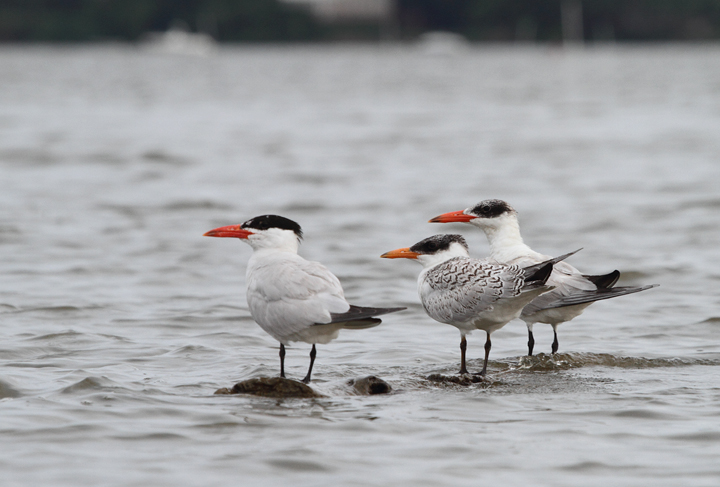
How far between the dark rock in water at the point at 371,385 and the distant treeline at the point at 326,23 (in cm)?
11108

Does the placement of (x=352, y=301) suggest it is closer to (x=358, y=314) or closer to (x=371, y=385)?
(x=371, y=385)

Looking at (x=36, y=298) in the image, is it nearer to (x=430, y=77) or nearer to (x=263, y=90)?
(x=263, y=90)

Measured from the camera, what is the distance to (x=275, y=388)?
263 inches

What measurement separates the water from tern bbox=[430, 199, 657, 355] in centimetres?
40

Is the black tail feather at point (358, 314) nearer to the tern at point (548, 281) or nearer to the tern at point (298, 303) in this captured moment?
the tern at point (298, 303)

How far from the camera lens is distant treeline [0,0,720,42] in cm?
11581

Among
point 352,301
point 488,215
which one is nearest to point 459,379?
point 488,215

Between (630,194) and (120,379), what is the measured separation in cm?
1212

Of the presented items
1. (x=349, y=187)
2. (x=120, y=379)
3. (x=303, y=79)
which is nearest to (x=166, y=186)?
(x=349, y=187)

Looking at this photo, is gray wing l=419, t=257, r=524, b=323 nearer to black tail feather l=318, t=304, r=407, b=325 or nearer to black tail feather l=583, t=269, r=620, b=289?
black tail feather l=318, t=304, r=407, b=325

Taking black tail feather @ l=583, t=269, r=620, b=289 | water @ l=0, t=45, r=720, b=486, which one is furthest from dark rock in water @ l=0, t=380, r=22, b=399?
black tail feather @ l=583, t=269, r=620, b=289

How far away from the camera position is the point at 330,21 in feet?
421

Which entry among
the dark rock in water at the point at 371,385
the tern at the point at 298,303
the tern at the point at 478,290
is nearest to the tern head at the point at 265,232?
the tern at the point at 298,303

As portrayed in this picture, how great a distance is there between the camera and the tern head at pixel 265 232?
723cm
